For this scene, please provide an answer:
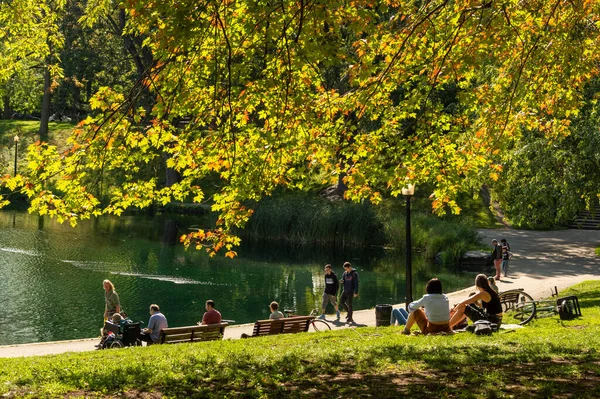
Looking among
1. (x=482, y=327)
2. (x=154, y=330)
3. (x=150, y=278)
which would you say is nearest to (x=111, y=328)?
(x=154, y=330)

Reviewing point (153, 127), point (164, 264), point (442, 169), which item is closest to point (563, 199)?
point (442, 169)

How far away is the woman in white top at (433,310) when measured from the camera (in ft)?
43.9

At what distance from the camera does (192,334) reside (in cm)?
1627

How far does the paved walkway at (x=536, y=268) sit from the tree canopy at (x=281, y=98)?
529cm

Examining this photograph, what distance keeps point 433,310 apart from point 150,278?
18.9 m

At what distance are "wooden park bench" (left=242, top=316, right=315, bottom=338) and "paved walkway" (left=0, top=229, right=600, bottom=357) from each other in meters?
1.77

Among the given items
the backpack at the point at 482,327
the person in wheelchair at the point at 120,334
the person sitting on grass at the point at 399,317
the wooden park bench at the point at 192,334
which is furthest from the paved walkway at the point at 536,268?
the backpack at the point at 482,327

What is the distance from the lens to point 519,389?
858 centimetres

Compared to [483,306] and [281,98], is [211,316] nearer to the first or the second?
[483,306]

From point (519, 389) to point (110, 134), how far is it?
6459mm

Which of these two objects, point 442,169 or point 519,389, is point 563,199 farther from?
point 519,389

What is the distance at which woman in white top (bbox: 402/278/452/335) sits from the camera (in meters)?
13.4

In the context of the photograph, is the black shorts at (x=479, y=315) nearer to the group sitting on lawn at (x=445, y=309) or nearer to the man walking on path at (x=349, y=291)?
the group sitting on lawn at (x=445, y=309)

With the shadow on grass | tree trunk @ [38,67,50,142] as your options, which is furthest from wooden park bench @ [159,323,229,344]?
tree trunk @ [38,67,50,142]
